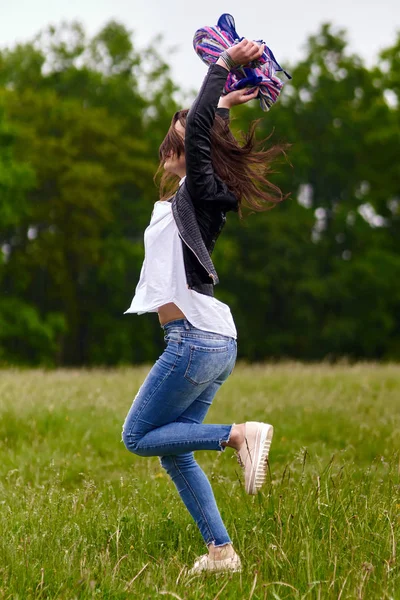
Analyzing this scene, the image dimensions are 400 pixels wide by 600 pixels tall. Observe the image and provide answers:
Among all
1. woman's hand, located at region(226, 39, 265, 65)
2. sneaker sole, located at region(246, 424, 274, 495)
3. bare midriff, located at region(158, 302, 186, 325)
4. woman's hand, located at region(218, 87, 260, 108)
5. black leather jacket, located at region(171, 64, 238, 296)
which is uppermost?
woman's hand, located at region(226, 39, 265, 65)

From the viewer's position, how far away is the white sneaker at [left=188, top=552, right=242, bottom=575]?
3420 millimetres

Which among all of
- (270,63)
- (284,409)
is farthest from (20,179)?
(270,63)

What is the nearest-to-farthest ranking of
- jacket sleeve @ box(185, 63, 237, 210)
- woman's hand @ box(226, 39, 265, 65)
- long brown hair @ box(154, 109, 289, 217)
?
jacket sleeve @ box(185, 63, 237, 210) < woman's hand @ box(226, 39, 265, 65) < long brown hair @ box(154, 109, 289, 217)

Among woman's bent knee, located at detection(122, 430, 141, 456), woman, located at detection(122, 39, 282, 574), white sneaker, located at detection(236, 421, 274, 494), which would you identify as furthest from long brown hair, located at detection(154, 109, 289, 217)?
woman's bent knee, located at detection(122, 430, 141, 456)

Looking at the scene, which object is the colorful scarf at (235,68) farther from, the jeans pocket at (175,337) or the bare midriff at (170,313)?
the jeans pocket at (175,337)

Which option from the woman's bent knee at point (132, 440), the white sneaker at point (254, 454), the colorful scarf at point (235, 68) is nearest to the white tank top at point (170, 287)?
the white sneaker at point (254, 454)

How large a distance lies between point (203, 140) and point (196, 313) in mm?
775

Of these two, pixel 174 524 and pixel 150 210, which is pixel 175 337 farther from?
pixel 150 210

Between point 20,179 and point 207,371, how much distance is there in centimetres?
2295

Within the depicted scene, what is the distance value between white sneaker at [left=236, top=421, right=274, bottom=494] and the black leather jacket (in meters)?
0.67

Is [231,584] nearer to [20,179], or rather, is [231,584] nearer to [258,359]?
[20,179]

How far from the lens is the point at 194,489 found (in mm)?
3689

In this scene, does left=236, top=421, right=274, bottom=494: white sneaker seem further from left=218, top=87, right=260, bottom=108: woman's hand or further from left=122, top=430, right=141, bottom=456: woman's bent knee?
left=218, top=87, right=260, bottom=108: woman's hand

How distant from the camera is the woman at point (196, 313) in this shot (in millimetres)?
3453
